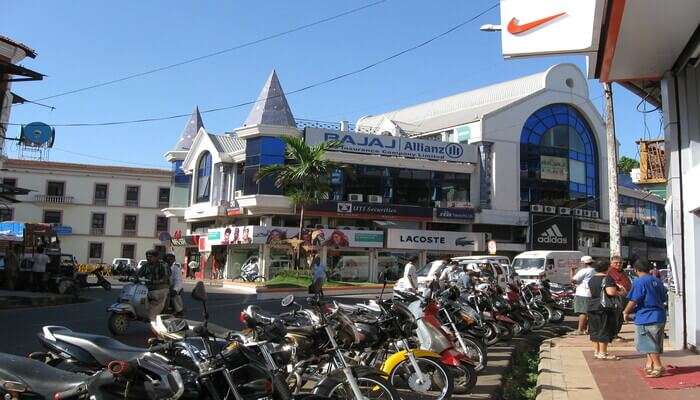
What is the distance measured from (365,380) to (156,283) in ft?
24.6

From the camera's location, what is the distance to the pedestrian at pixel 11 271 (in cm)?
2359

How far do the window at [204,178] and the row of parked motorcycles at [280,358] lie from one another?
37.1 meters

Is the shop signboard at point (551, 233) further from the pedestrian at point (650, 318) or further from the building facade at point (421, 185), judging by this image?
the pedestrian at point (650, 318)

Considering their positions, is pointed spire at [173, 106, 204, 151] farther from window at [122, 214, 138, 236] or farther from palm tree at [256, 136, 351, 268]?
palm tree at [256, 136, 351, 268]

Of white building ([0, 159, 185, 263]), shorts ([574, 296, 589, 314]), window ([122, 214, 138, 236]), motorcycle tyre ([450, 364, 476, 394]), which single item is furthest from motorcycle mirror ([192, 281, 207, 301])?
window ([122, 214, 138, 236])

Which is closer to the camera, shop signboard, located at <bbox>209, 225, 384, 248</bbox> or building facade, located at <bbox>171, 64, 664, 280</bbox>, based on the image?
shop signboard, located at <bbox>209, 225, 384, 248</bbox>

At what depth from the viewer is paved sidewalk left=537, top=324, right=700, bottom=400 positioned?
24.7 feet

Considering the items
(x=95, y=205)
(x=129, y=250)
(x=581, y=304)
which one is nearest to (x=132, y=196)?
(x=95, y=205)

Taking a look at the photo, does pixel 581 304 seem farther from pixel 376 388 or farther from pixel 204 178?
pixel 204 178

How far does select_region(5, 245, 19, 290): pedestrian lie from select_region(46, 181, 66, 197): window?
36.1 meters

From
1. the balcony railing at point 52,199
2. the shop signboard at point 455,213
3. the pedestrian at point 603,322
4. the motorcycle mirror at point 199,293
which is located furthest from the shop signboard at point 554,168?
the motorcycle mirror at point 199,293

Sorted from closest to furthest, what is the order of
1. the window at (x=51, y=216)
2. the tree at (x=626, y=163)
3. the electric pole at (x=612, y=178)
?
1. the electric pole at (x=612, y=178)
2. the window at (x=51, y=216)
3. the tree at (x=626, y=163)

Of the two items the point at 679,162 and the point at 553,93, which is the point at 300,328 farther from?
the point at 553,93

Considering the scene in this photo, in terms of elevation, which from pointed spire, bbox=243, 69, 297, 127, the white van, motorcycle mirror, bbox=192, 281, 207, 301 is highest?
pointed spire, bbox=243, 69, 297, 127
